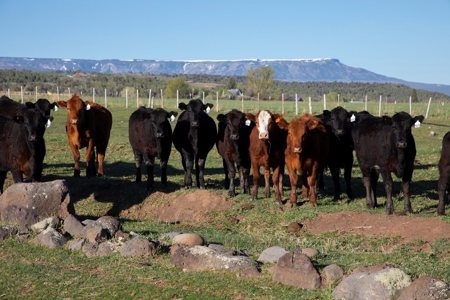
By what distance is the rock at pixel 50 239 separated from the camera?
10.5 m

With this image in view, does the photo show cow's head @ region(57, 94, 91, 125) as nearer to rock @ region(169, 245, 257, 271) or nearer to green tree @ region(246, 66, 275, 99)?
rock @ region(169, 245, 257, 271)

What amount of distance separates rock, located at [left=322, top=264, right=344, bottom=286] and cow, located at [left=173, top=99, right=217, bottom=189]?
27.6 ft

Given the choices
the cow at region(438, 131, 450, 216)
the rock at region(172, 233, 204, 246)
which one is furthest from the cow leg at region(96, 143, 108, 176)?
the cow at region(438, 131, 450, 216)

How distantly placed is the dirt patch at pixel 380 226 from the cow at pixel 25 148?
20.3 feet

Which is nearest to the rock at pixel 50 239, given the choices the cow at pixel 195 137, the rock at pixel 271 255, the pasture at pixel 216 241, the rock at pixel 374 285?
the pasture at pixel 216 241

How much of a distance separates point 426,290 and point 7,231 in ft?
23.4

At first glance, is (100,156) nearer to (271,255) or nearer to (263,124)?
(263,124)

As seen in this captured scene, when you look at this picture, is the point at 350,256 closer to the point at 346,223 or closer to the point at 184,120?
the point at 346,223

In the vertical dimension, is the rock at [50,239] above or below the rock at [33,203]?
below

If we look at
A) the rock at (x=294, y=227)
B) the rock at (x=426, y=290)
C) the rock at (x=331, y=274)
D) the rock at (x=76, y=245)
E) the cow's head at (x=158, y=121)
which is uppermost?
the cow's head at (x=158, y=121)

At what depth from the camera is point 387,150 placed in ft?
44.5

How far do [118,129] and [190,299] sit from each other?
25.6m

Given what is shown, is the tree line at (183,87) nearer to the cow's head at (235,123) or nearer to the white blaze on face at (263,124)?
the cow's head at (235,123)

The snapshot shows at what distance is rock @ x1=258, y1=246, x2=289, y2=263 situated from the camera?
929cm
